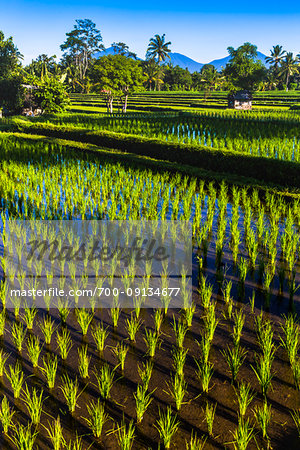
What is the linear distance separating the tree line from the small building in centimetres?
518

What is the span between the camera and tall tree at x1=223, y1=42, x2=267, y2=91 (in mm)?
49750

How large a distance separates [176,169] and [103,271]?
734cm

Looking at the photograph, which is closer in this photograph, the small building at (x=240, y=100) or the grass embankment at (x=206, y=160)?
the grass embankment at (x=206, y=160)

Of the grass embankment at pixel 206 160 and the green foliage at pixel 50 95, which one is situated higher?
the green foliage at pixel 50 95

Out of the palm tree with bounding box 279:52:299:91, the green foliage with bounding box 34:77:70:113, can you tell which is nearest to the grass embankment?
the green foliage with bounding box 34:77:70:113

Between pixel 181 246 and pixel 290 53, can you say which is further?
pixel 290 53

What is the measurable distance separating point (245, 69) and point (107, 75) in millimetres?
23097

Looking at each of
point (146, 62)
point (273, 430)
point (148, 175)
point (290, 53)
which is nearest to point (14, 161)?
point (148, 175)

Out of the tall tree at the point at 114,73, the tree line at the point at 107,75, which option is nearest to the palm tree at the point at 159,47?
the tree line at the point at 107,75

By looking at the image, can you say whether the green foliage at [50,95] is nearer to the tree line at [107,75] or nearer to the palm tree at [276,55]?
the tree line at [107,75]

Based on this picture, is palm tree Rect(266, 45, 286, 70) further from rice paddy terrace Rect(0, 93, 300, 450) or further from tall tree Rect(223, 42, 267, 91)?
rice paddy terrace Rect(0, 93, 300, 450)

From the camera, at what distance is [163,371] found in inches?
157

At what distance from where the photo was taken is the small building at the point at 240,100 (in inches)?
1693

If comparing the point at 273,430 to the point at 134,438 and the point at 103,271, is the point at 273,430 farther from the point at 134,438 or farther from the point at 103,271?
the point at 103,271
